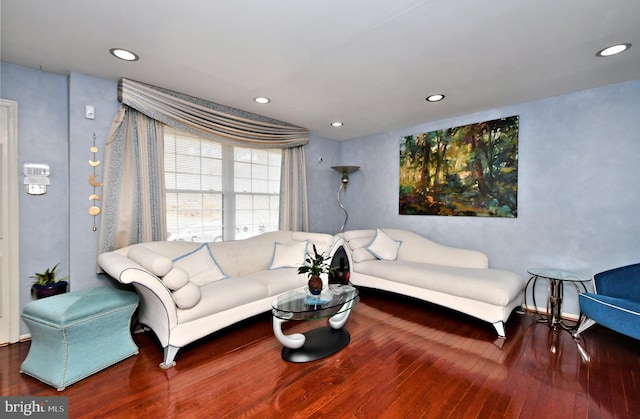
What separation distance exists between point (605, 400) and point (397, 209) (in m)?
3.00

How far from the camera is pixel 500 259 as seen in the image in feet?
11.5

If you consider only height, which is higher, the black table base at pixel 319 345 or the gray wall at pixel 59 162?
the gray wall at pixel 59 162

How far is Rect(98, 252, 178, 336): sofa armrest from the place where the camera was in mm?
2016

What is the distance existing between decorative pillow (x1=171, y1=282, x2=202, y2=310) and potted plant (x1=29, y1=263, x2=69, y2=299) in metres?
1.16

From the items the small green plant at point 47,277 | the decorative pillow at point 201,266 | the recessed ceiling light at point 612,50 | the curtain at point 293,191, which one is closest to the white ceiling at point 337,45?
the recessed ceiling light at point 612,50

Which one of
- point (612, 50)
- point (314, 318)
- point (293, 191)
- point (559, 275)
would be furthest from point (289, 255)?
point (612, 50)

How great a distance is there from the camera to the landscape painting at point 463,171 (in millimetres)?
3404

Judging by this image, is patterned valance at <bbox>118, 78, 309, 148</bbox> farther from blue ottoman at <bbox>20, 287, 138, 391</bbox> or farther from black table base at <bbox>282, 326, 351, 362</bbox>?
black table base at <bbox>282, 326, 351, 362</bbox>

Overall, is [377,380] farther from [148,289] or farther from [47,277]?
[47,277]

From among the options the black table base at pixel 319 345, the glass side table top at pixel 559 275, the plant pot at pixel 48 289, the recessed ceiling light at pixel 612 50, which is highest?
the recessed ceiling light at pixel 612 50

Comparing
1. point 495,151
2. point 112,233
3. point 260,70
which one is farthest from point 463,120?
point 112,233

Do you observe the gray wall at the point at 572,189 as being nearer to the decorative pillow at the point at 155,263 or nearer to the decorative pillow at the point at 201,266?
the decorative pillow at the point at 201,266

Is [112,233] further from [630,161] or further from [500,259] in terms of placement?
[630,161]

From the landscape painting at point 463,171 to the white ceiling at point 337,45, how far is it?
21.6 inches
